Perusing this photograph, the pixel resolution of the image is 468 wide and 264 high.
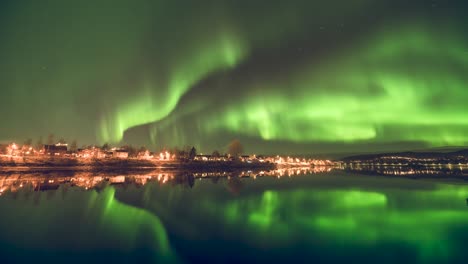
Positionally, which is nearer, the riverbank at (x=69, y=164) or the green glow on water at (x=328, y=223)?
the green glow on water at (x=328, y=223)

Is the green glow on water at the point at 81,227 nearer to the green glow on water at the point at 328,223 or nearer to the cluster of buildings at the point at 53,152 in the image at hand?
the green glow on water at the point at 328,223

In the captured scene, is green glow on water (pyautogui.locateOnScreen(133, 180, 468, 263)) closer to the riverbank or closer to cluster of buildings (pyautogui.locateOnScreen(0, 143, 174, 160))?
the riverbank

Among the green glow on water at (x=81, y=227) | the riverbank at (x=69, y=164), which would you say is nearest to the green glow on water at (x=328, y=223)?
the green glow on water at (x=81, y=227)

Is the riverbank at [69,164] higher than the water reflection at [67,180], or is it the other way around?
the riverbank at [69,164]

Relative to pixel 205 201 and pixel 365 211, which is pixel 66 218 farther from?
pixel 365 211

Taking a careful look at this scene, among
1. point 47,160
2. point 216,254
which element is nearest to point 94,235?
point 216,254

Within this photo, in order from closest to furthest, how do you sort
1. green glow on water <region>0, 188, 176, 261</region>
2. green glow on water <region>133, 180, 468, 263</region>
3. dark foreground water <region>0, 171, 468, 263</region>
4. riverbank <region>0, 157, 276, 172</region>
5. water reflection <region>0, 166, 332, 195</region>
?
dark foreground water <region>0, 171, 468, 263</region> < green glow on water <region>0, 188, 176, 261</region> < green glow on water <region>133, 180, 468, 263</region> < water reflection <region>0, 166, 332, 195</region> < riverbank <region>0, 157, 276, 172</region>

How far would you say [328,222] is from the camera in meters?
20.6

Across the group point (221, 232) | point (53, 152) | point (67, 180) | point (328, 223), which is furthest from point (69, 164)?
point (328, 223)

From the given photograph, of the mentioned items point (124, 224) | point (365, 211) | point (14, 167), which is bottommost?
point (365, 211)

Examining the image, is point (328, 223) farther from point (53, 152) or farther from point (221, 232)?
point (53, 152)

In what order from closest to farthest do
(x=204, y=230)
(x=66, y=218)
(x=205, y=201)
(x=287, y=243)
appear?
(x=287, y=243) → (x=204, y=230) → (x=66, y=218) → (x=205, y=201)

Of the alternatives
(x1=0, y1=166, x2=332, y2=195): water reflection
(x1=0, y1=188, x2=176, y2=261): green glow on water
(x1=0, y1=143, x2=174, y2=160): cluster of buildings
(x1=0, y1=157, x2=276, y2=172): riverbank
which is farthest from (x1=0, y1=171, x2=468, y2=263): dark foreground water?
(x1=0, y1=143, x2=174, y2=160): cluster of buildings

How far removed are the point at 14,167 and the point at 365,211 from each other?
73266mm
